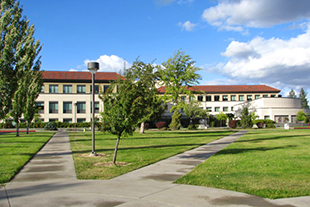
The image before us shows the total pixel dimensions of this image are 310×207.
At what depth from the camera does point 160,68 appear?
147ft

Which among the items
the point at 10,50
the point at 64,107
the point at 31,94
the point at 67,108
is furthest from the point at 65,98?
the point at 10,50

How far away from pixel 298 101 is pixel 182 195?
72.5m

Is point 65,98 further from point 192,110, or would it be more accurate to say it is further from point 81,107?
point 192,110

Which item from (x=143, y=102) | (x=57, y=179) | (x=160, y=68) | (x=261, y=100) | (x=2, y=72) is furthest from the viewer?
(x=261, y=100)

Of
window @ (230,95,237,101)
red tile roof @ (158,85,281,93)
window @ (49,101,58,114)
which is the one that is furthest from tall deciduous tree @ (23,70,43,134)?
window @ (230,95,237,101)

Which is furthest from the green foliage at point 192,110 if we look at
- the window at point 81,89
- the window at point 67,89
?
the window at point 67,89

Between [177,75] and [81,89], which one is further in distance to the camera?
[81,89]

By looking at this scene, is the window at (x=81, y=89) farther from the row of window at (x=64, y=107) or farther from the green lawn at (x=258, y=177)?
the green lawn at (x=258, y=177)

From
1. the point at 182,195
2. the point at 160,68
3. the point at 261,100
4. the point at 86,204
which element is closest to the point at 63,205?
the point at 86,204

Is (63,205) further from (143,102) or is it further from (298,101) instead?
(298,101)

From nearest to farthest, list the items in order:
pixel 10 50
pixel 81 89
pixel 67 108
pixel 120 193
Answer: pixel 120 193
pixel 10 50
pixel 67 108
pixel 81 89

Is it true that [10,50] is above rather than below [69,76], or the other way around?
below

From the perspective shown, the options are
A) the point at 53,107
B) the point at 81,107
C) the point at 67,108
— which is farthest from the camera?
the point at 81,107

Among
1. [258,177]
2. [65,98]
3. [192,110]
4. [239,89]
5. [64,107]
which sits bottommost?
[258,177]
